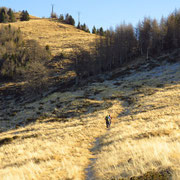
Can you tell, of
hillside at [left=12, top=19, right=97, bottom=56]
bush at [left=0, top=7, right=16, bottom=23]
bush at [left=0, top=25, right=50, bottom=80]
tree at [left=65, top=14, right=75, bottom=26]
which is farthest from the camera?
tree at [left=65, top=14, right=75, bottom=26]

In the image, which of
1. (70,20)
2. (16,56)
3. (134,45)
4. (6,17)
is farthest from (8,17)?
(134,45)

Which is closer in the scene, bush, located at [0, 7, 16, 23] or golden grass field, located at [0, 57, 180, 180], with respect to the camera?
golden grass field, located at [0, 57, 180, 180]

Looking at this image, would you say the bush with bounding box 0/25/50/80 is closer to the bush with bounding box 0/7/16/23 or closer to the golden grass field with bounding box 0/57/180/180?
the golden grass field with bounding box 0/57/180/180

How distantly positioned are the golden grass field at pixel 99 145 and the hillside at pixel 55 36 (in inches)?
2374

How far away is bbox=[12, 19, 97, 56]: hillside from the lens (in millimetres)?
97275

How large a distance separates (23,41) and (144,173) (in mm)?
106918

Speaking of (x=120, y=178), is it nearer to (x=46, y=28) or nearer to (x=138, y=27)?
(x=138, y=27)

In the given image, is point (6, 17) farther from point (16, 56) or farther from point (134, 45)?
point (134, 45)

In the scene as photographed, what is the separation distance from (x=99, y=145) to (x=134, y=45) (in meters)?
72.6

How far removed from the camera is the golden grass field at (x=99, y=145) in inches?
255

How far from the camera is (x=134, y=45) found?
77688 millimetres

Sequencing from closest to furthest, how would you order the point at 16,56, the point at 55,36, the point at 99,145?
the point at 99,145
the point at 16,56
the point at 55,36

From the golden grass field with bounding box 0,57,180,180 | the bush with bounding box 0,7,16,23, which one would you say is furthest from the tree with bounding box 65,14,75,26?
the golden grass field with bounding box 0,57,180,180

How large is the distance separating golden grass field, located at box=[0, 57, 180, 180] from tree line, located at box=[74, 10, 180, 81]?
97.6ft
